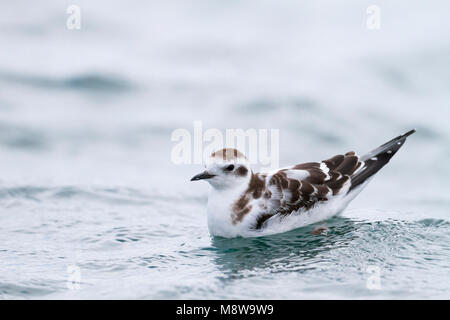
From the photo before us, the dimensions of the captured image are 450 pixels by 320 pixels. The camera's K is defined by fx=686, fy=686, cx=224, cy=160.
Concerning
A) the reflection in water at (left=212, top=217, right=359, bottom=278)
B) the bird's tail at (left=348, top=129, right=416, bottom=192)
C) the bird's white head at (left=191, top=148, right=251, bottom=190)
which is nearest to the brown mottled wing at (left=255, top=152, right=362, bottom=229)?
the bird's tail at (left=348, top=129, right=416, bottom=192)

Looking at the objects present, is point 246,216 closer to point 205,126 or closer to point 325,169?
point 325,169

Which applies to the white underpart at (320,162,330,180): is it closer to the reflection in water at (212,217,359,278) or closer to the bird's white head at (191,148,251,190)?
the reflection in water at (212,217,359,278)

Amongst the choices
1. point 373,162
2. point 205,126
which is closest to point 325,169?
point 373,162

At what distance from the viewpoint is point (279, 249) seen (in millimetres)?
9695

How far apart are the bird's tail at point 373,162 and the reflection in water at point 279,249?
0.84 m

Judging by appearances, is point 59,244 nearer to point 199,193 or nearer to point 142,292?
point 142,292

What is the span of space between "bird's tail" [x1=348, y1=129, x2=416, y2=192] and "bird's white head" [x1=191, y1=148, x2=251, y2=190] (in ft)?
6.80

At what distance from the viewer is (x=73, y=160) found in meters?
15.6

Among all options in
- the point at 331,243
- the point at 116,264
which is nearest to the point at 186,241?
the point at 116,264

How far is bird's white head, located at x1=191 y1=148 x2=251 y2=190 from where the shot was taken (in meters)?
10.1

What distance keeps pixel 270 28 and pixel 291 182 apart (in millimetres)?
11704

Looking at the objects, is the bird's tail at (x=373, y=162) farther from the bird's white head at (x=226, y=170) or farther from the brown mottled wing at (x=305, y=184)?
the bird's white head at (x=226, y=170)
